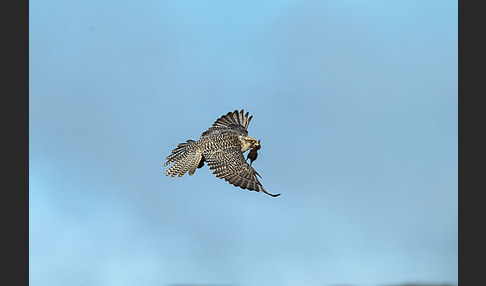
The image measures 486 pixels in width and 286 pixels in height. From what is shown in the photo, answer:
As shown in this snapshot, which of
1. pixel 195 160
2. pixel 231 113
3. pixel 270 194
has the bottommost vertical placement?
pixel 270 194

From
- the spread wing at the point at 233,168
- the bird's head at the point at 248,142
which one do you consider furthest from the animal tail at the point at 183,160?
the bird's head at the point at 248,142

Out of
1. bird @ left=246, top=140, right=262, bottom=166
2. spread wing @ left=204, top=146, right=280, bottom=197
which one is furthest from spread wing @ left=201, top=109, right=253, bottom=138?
spread wing @ left=204, top=146, right=280, bottom=197

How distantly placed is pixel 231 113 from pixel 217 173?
16.7 feet

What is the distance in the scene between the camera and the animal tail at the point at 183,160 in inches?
831

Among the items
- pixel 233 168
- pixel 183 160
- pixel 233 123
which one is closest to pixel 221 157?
pixel 233 168

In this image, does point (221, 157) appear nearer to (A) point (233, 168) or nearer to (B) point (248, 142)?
(A) point (233, 168)

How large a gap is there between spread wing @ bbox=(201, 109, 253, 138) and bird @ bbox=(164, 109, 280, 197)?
0.29 meters

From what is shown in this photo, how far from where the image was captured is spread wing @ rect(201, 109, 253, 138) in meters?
23.9

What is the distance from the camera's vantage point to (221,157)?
20953 millimetres

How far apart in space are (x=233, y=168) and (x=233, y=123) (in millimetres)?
4558

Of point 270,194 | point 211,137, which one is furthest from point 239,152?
point 270,194

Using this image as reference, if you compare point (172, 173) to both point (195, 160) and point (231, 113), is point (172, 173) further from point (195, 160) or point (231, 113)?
point (231, 113)

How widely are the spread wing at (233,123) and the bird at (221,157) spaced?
0.94 ft

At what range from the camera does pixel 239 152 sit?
70.4 feet
